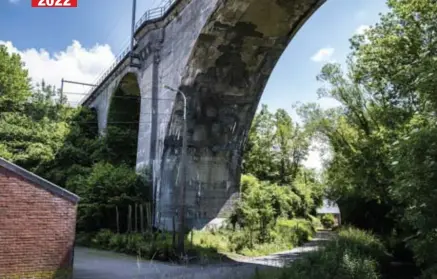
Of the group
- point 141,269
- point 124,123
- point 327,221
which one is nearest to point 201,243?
point 141,269

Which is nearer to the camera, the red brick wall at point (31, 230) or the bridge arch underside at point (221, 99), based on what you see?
the red brick wall at point (31, 230)

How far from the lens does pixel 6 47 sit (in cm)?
3731

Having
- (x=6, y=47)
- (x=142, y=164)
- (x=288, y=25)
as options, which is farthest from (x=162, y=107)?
(x=6, y=47)

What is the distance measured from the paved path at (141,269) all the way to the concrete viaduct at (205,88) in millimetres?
4656

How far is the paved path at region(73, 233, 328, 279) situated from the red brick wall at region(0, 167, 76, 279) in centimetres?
170

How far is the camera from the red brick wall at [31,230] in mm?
8570

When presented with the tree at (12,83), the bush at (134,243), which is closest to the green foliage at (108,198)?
the bush at (134,243)

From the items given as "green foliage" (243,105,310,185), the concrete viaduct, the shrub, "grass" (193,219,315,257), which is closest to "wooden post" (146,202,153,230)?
the concrete viaduct

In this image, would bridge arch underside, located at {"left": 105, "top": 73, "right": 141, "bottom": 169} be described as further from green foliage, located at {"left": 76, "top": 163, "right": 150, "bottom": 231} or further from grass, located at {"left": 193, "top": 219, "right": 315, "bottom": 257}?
grass, located at {"left": 193, "top": 219, "right": 315, "bottom": 257}

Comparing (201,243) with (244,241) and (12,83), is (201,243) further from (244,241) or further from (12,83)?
(12,83)

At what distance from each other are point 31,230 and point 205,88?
39.1 feet

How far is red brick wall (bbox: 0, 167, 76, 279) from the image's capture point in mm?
8570

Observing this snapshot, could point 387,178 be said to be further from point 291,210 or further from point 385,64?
point 291,210

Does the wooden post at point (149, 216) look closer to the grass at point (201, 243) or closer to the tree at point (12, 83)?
the grass at point (201, 243)
